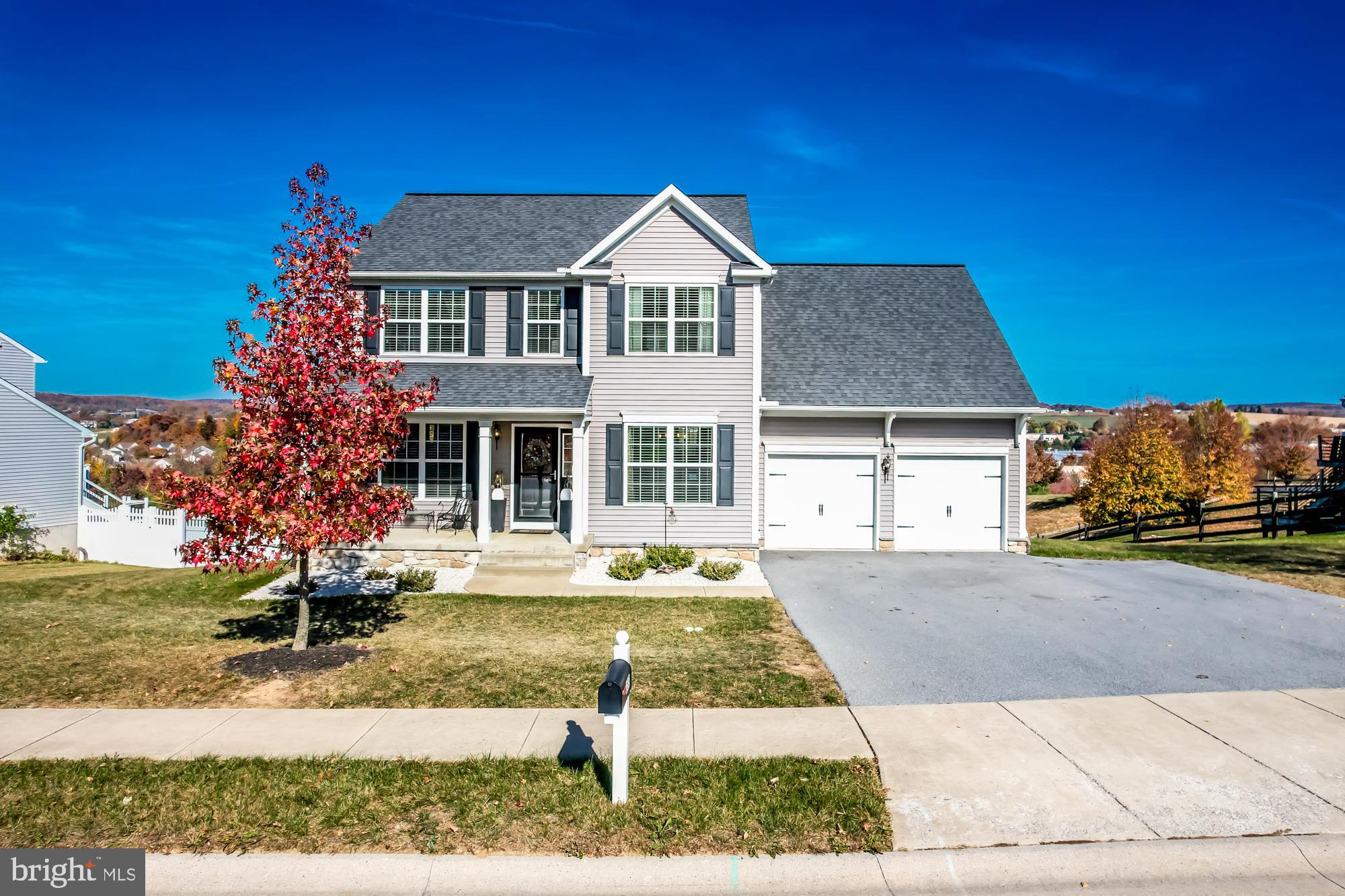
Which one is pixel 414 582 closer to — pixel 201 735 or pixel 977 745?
pixel 201 735

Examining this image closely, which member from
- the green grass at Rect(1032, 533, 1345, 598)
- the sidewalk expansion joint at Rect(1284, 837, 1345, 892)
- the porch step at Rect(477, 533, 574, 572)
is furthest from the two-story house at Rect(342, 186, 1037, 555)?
the sidewalk expansion joint at Rect(1284, 837, 1345, 892)

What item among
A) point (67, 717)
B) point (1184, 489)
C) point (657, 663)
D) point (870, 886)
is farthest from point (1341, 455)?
point (67, 717)

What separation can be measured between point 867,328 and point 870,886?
16409 mm

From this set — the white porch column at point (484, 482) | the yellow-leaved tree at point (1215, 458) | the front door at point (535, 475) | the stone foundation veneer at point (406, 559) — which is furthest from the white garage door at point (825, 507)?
the yellow-leaved tree at point (1215, 458)

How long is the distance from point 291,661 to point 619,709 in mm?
5769

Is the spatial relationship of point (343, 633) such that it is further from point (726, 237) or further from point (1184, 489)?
point (1184, 489)

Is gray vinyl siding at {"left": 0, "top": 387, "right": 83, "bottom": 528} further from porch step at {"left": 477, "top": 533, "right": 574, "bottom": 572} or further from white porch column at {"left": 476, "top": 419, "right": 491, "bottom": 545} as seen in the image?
porch step at {"left": 477, "top": 533, "right": 574, "bottom": 572}

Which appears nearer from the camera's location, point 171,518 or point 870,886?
point 870,886

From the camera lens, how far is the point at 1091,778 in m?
6.23

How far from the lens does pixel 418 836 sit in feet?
17.5

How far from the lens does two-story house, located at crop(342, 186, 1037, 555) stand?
658 inches

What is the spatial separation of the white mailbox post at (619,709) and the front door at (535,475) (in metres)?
12.1

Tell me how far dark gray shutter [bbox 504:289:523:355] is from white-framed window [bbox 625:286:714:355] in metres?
2.64

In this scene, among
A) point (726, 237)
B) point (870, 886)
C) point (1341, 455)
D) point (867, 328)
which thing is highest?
point (726, 237)
